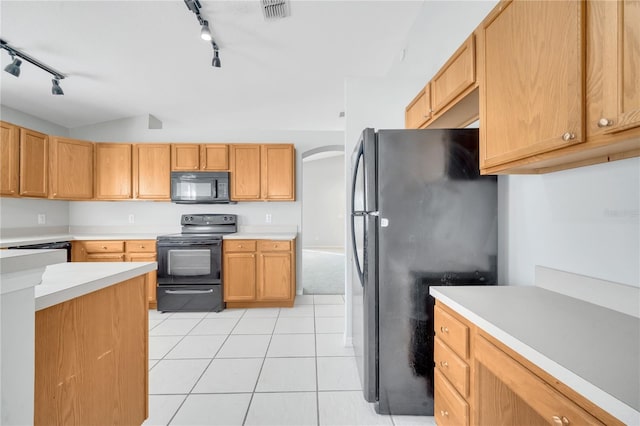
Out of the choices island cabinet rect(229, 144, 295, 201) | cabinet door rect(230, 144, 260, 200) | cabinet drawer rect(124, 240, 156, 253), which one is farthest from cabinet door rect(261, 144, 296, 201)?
cabinet drawer rect(124, 240, 156, 253)

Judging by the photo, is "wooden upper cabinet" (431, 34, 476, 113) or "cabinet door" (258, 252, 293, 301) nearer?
"wooden upper cabinet" (431, 34, 476, 113)

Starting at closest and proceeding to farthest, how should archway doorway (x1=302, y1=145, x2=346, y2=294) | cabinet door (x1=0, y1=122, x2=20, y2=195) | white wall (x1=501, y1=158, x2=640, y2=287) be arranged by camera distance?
white wall (x1=501, y1=158, x2=640, y2=287) < cabinet door (x1=0, y1=122, x2=20, y2=195) < archway doorway (x1=302, y1=145, x2=346, y2=294)

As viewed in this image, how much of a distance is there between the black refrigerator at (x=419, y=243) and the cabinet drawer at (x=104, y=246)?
11.1 feet

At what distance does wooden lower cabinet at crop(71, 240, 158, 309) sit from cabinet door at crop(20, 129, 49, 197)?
0.79 meters

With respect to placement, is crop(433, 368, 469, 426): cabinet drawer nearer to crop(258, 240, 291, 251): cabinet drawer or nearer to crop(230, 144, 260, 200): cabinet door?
crop(258, 240, 291, 251): cabinet drawer

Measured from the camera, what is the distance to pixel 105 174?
151 inches

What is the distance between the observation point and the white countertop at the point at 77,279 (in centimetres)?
89

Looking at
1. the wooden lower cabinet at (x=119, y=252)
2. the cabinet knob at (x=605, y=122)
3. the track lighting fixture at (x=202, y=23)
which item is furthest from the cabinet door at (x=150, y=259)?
the cabinet knob at (x=605, y=122)

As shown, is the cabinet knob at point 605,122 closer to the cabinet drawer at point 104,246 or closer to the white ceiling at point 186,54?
the white ceiling at point 186,54

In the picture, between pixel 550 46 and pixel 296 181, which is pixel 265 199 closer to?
pixel 296 181

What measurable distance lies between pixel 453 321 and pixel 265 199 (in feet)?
10.3

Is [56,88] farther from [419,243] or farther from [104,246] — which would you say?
[419,243]

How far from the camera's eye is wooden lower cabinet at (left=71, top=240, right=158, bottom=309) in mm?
3439

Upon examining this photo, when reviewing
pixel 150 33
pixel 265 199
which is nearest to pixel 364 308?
pixel 265 199
